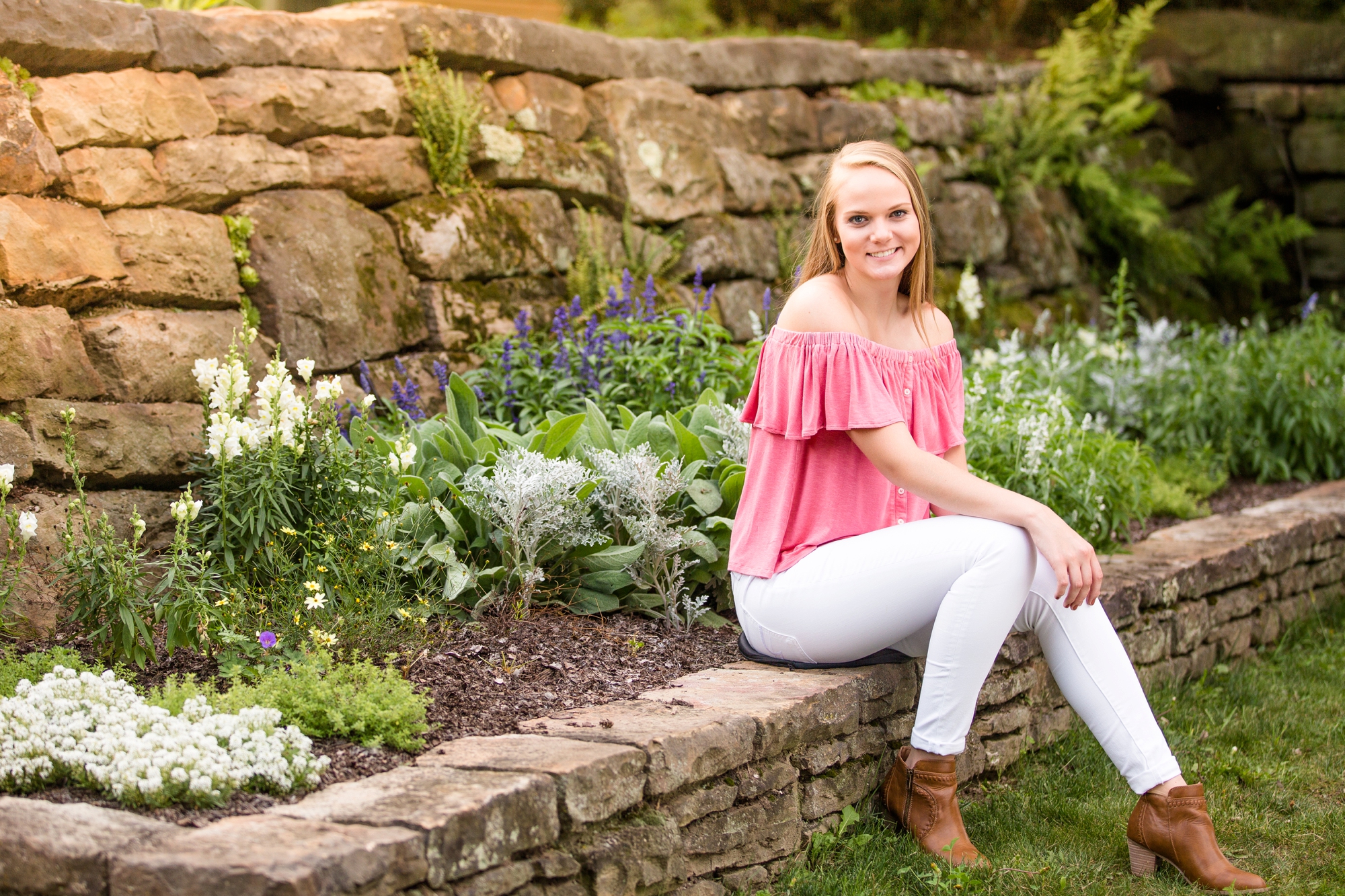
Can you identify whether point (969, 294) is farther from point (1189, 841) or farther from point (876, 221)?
point (1189, 841)

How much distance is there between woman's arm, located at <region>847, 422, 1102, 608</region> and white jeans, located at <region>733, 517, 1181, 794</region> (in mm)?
39

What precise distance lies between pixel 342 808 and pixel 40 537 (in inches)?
60.1

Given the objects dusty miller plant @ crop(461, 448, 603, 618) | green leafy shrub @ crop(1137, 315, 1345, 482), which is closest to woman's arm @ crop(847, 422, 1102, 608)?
dusty miller plant @ crop(461, 448, 603, 618)

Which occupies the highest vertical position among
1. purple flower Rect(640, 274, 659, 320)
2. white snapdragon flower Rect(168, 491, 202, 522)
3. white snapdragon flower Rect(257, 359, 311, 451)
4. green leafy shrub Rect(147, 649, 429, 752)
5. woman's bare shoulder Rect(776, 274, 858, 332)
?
woman's bare shoulder Rect(776, 274, 858, 332)

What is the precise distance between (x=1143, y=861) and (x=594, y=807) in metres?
1.27

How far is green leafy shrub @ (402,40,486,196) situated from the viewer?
4320 mm

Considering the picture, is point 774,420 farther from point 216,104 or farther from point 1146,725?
point 216,104

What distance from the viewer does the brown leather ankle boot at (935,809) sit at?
8.18ft

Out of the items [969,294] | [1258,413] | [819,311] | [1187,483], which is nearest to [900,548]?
[819,311]

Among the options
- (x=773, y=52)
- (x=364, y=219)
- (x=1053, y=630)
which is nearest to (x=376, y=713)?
(x=1053, y=630)

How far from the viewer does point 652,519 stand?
3.04m

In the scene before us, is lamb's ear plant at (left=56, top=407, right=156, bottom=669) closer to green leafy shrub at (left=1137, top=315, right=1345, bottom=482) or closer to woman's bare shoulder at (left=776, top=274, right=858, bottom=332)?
woman's bare shoulder at (left=776, top=274, right=858, bottom=332)

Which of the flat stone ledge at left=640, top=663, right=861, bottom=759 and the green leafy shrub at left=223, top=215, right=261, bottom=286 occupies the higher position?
the green leafy shrub at left=223, top=215, right=261, bottom=286

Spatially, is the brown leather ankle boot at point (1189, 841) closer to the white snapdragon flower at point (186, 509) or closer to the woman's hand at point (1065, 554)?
the woman's hand at point (1065, 554)
